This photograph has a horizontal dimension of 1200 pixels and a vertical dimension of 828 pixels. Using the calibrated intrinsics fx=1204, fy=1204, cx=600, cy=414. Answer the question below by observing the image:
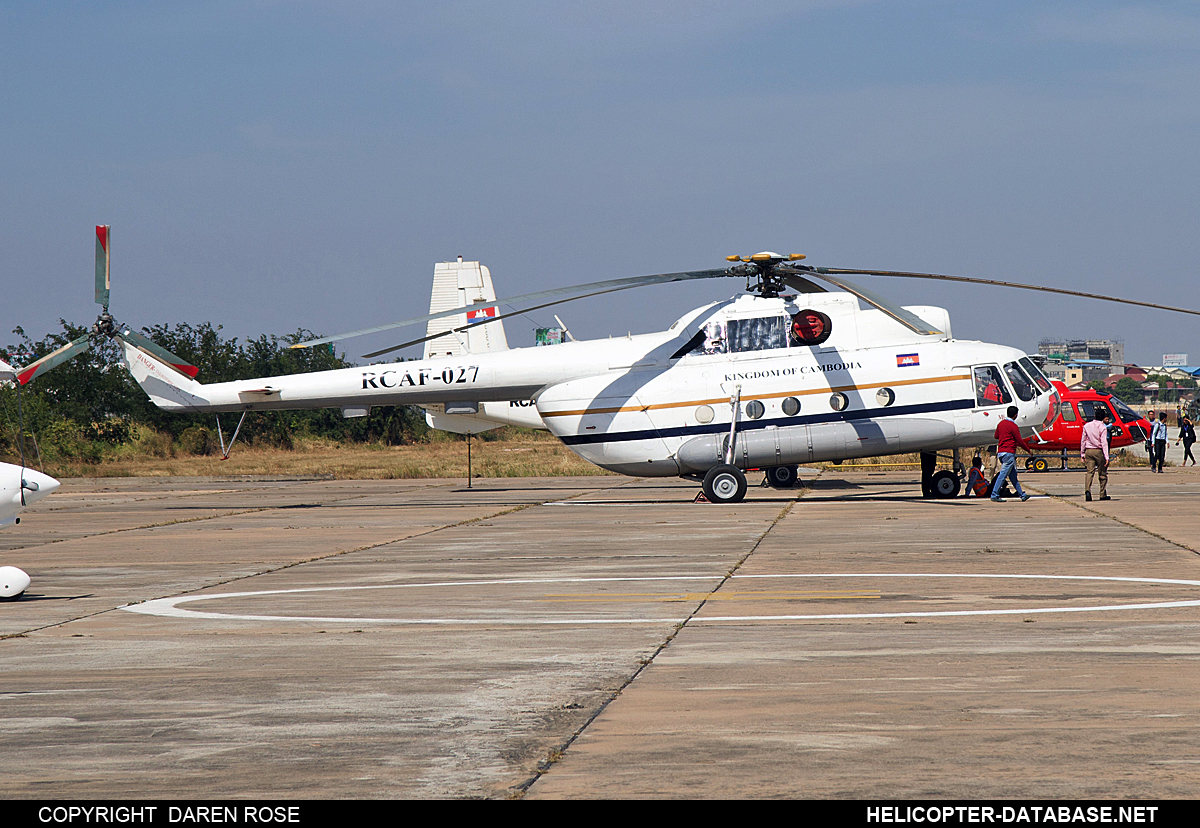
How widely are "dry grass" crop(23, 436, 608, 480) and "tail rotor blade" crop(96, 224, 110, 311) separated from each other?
17.4 m

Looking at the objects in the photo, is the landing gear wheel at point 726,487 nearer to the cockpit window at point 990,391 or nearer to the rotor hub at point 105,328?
the cockpit window at point 990,391

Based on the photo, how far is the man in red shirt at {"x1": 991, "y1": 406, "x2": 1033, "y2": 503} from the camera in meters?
23.7

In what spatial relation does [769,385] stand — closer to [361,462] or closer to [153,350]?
[153,350]

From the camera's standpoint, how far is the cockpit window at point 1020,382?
2453cm

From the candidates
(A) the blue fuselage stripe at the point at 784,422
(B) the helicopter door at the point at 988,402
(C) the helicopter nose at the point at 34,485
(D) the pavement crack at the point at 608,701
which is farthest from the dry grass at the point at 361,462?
(D) the pavement crack at the point at 608,701

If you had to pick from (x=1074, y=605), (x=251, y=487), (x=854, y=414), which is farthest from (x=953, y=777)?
(x=251, y=487)

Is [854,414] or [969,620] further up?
[854,414]

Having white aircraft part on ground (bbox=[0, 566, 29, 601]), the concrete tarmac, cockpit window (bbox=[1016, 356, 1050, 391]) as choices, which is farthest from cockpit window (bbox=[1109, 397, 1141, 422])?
white aircraft part on ground (bbox=[0, 566, 29, 601])

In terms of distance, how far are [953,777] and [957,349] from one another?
2066 centimetres

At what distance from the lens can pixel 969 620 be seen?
388 inches

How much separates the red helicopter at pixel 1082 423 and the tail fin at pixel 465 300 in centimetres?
1750

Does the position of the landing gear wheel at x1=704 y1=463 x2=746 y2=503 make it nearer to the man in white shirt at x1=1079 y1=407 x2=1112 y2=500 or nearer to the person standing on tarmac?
the man in white shirt at x1=1079 y1=407 x2=1112 y2=500

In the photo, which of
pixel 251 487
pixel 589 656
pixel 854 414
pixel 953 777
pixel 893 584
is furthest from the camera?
pixel 251 487
